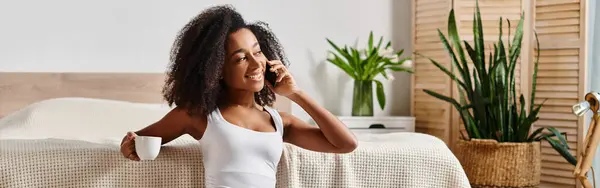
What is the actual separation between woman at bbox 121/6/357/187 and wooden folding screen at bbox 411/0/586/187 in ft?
7.52

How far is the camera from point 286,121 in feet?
5.90

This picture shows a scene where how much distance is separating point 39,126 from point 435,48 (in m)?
2.13

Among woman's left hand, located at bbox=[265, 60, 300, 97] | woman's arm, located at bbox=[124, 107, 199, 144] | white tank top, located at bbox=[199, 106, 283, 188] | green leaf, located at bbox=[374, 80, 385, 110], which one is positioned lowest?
green leaf, located at bbox=[374, 80, 385, 110]

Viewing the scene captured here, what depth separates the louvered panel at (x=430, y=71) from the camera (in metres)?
4.07

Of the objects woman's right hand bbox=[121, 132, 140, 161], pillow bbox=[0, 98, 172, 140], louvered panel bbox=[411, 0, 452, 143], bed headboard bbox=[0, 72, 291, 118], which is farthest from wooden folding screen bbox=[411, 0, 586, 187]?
woman's right hand bbox=[121, 132, 140, 161]

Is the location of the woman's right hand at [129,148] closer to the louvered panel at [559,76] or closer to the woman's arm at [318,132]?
the woman's arm at [318,132]

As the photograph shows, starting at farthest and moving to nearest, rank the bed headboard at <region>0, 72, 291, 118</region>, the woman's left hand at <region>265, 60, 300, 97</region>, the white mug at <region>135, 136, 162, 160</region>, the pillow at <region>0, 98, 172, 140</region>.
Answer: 1. the bed headboard at <region>0, 72, 291, 118</region>
2. the pillow at <region>0, 98, 172, 140</region>
3. the woman's left hand at <region>265, 60, 300, 97</region>
4. the white mug at <region>135, 136, 162, 160</region>

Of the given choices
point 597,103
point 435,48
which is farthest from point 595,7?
point 597,103

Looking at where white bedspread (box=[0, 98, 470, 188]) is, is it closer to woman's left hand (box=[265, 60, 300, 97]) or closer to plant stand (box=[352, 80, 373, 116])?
woman's left hand (box=[265, 60, 300, 97])

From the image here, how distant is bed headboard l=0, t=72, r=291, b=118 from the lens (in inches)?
135

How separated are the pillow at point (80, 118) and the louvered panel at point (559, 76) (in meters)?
1.83

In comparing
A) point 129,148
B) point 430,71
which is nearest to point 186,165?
point 129,148

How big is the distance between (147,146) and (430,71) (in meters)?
2.81

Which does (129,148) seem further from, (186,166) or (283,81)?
(283,81)
